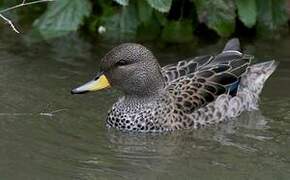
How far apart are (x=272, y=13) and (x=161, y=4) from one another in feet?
5.29

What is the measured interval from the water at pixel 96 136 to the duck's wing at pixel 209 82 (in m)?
0.29

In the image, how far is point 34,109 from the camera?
28.7 ft

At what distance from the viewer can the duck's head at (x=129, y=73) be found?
8570mm

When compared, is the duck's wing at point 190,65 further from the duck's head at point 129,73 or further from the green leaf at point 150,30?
the green leaf at point 150,30

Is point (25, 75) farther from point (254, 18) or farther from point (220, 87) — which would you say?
point (254, 18)

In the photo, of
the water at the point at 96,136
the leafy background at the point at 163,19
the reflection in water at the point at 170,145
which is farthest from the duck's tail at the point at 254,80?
the leafy background at the point at 163,19

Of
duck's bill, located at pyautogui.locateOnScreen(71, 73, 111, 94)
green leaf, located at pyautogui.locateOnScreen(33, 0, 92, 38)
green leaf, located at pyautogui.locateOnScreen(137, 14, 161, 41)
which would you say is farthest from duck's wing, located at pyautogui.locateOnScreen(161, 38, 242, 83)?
green leaf, located at pyautogui.locateOnScreen(137, 14, 161, 41)

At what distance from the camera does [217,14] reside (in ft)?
35.2

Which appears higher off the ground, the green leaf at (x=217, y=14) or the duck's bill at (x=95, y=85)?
the green leaf at (x=217, y=14)

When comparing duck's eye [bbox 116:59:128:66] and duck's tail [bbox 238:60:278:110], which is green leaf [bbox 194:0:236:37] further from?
duck's eye [bbox 116:59:128:66]

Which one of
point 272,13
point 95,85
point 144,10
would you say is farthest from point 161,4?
point 95,85

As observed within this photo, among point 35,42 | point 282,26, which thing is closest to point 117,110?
point 35,42

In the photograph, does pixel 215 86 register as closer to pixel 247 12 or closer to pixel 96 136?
pixel 96 136

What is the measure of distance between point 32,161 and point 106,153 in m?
0.64
